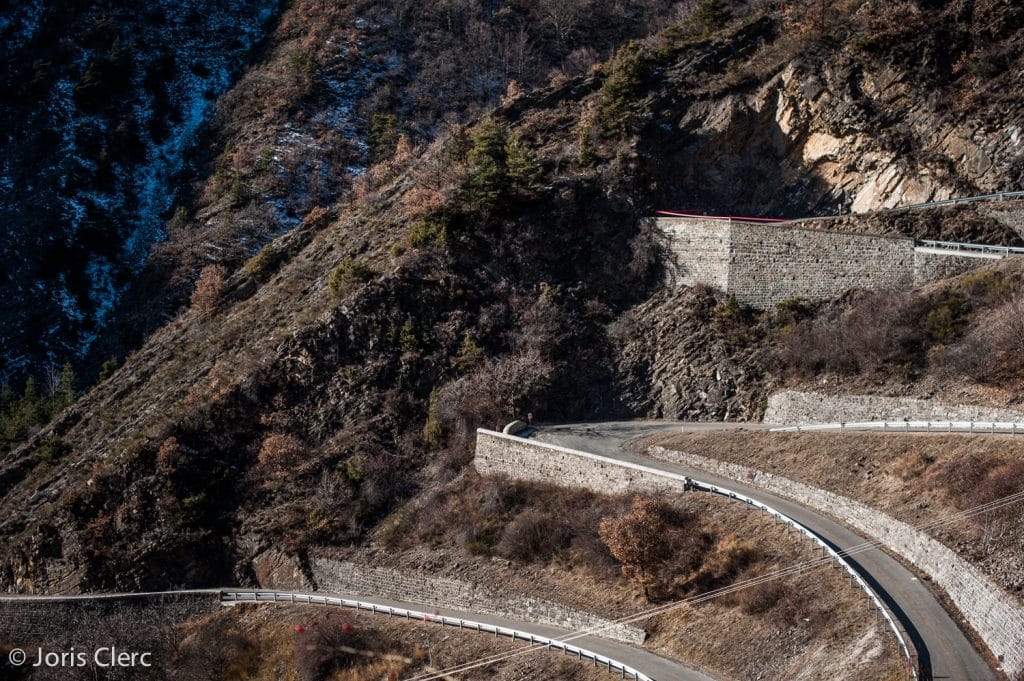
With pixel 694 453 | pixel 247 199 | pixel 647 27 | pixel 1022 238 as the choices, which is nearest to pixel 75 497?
pixel 694 453

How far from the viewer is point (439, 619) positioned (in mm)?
26266

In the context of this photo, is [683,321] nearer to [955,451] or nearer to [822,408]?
[822,408]

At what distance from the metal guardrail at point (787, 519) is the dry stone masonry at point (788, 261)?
10.1m

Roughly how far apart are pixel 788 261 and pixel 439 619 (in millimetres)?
18953

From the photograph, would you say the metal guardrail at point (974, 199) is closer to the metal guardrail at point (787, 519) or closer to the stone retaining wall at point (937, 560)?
the stone retaining wall at point (937, 560)

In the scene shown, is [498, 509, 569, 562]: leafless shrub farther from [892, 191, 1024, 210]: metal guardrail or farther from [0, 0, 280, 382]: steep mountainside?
[0, 0, 280, 382]: steep mountainside

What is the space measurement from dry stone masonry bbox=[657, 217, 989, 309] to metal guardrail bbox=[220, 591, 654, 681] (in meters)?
16.9

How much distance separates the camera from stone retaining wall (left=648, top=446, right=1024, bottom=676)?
16719mm

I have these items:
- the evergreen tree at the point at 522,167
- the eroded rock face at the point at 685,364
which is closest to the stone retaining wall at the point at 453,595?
the eroded rock face at the point at 685,364

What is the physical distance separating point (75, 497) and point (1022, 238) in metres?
36.9

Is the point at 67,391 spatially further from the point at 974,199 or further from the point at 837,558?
the point at 974,199

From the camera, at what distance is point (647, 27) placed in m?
65.8

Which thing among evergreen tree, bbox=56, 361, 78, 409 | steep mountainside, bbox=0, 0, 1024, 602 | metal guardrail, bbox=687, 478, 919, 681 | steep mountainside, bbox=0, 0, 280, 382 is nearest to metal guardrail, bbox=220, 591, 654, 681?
steep mountainside, bbox=0, 0, 1024, 602

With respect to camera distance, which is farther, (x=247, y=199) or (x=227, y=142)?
(x=227, y=142)
